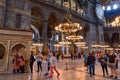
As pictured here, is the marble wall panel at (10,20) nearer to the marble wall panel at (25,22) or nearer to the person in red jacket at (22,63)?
the marble wall panel at (25,22)

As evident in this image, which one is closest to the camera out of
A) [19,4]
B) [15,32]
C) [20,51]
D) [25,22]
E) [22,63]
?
[15,32]

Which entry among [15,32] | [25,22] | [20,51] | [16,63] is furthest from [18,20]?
[16,63]

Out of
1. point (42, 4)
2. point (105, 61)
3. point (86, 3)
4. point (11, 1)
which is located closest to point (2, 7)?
point (11, 1)

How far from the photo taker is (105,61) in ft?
31.4

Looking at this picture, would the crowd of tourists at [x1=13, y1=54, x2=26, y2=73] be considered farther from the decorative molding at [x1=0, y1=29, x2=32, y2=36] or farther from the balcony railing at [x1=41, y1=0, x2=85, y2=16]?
the balcony railing at [x1=41, y1=0, x2=85, y2=16]

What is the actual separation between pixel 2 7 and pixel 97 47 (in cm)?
2240

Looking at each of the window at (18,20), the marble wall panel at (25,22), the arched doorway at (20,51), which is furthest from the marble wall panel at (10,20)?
the arched doorway at (20,51)

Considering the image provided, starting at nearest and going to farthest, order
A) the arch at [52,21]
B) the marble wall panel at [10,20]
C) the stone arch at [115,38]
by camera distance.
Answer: the marble wall panel at [10,20] < the arch at [52,21] < the stone arch at [115,38]

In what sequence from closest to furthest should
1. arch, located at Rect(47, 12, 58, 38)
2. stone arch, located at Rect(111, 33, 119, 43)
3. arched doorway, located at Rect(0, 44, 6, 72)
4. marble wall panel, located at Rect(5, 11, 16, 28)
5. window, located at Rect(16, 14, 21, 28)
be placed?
arched doorway, located at Rect(0, 44, 6, 72) → marble wall panel, located at Rect(5, 11, 16, 28) → window, located at Rect(16, 14, 21, 28) → arch, located at Rect(47, 12, 58, 38) → stone arch, located at Rect(111, 33, 119, 43)

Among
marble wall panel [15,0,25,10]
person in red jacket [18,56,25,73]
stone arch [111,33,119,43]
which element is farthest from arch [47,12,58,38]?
stone arch [111,33,119,43]

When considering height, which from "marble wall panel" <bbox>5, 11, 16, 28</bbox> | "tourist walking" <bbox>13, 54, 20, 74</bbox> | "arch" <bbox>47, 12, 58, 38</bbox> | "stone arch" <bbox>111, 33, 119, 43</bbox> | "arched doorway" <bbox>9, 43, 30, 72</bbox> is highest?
"arch" <bbox>47, 12, 58, 38</bbox>

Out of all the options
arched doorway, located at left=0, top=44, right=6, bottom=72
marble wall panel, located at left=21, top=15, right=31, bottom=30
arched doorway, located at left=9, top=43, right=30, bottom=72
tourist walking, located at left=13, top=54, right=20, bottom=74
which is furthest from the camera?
marble wall panel, located at left=21, top=15, right=31, bottom=30

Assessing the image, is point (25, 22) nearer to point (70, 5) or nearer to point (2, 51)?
point (2, 51)

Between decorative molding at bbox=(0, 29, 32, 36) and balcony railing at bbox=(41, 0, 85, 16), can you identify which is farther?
balcony railing at bbox=(41, 0, 85, 16)
